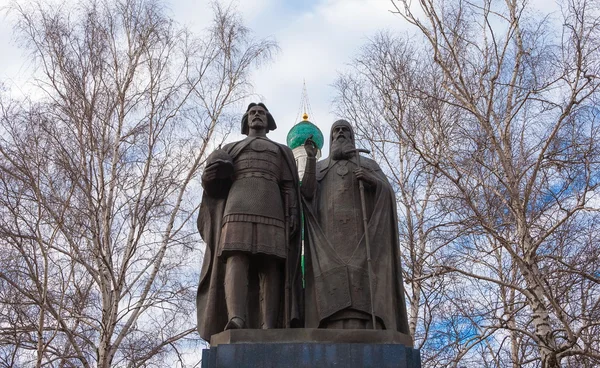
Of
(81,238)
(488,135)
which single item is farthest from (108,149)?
(488,135)

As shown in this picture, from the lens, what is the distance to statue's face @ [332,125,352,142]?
23.4 ft

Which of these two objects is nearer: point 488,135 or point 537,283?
point 537,283

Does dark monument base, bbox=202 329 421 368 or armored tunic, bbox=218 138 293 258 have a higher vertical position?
armored tunic, bbox=218 138 293 258

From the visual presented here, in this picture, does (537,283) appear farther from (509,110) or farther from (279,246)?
(279,246)

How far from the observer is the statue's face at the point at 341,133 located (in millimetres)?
7134

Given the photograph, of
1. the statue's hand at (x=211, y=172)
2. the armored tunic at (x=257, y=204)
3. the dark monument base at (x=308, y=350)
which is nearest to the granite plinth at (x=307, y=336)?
the dark monument base at (x=308, y=350)

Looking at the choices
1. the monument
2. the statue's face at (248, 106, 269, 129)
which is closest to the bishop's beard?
the monument

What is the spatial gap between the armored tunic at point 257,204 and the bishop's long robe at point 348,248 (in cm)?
32

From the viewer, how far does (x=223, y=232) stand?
635cm

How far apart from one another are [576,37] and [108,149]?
9.08 meters

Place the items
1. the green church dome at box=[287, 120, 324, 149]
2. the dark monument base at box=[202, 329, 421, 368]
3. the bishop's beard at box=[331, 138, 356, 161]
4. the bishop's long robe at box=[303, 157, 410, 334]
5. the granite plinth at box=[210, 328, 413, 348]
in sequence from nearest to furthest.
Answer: the dark monument base at box=[202, 329, 421, 368]
the granite plinth at box=[210, 328, 413, 348]
the bishop's long robe at box=[303, 157, 410, 334]
the bishop's beard at box=[331, 138, 356, 161]
the green church dome at box=[287, 120, 324, 149]

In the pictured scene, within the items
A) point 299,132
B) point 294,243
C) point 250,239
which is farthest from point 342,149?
point 299,132

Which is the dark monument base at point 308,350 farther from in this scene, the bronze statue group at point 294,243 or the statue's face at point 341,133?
the statue's face at point 341,133

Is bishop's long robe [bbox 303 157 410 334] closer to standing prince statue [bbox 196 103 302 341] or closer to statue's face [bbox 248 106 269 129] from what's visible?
standing prince statue [bbox 196 103 302 341]
